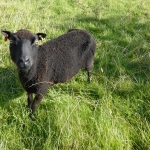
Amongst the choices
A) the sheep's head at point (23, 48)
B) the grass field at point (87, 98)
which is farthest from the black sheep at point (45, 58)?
the grass field at point (87, 98)

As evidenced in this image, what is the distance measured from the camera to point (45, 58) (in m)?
3.59

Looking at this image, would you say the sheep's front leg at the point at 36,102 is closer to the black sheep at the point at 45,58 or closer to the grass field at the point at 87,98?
the black sheep at the point at 45,58

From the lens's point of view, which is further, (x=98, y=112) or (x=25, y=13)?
(x=25, y=13)

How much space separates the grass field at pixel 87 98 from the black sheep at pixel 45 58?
10.4 inches

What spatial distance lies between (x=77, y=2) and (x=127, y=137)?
516 centimetres

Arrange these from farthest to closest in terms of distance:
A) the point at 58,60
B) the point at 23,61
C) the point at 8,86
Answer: the point at 8,86
the point at 58,60
the point at 23,61

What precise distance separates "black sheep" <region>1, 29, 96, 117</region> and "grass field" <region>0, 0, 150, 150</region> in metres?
0.27

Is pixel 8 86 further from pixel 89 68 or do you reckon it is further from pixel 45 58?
pixel 89 68

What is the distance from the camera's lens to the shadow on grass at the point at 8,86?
3.70 m

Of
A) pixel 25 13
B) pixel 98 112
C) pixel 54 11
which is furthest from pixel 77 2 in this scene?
pixel 98 112

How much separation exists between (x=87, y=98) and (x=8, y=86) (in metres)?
1.31

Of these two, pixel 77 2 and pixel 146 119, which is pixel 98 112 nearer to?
pixel 146 119

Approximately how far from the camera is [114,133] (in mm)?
3137

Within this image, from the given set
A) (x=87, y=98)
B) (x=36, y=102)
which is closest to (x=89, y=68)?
(x=87, y=98)
